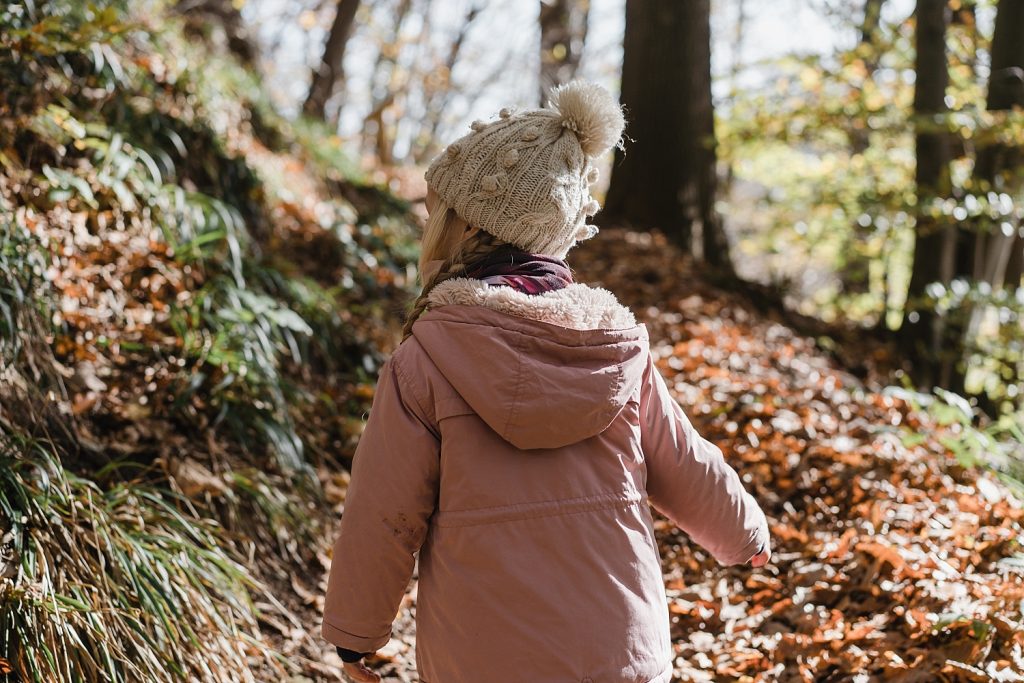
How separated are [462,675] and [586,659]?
28 cm

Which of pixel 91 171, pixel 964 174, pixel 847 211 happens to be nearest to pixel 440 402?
pixel 91 171

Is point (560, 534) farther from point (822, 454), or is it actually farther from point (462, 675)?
point (822, 454)

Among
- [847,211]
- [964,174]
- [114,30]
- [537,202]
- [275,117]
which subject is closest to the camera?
[537,202]

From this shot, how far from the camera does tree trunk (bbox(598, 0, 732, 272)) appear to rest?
7.79 m

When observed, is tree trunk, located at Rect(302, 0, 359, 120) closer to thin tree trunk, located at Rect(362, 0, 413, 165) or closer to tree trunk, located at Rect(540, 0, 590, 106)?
thin tree trunk, located at Rect(362, 0, 413, 165)

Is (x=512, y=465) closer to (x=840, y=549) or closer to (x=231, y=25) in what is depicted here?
(x=840, y=549)

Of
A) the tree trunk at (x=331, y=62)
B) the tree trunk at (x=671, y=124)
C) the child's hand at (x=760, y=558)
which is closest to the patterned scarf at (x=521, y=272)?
the child's hand at (x=760, y=558)

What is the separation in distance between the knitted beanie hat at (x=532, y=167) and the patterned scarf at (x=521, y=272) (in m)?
0.04

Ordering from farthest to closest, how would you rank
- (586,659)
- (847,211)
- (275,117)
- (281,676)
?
1. (275,117)
2. (847,211)
3. (281,676)
4. (586,659)

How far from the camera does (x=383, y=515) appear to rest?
1902mm

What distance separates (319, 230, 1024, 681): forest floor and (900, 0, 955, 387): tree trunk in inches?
59.7

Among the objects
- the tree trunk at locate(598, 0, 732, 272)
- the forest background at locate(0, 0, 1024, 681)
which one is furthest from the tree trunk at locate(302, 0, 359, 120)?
the tree trunk at locate(598, 0, 732, 272)

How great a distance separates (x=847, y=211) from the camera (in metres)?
6.55

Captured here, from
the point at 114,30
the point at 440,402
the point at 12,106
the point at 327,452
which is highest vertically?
the point at 114,30
